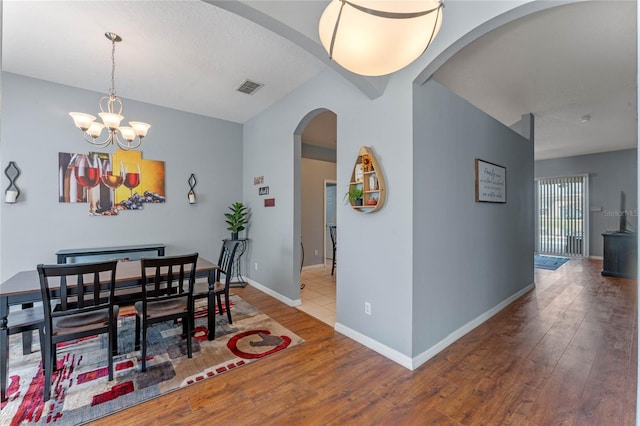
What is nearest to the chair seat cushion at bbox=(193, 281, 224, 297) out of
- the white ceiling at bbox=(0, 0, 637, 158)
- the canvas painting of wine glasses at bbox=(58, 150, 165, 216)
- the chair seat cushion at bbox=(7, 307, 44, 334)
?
the chair seat cushion at bbox=(7, 307, 44, 334)

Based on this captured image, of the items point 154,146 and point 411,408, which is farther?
point 154,146

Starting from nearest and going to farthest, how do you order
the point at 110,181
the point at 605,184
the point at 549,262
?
the point at 110,181 < the point at 549,262 < the point at 605,184

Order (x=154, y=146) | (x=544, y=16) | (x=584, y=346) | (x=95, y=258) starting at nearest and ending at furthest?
(x=544, y=16) < (x=584, y=346) < (x=95, y=258) < (x=154, y=146)

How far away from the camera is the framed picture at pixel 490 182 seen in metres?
3.13

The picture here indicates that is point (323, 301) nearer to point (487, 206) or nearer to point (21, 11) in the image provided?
point (487, 206)

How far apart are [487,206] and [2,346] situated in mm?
4388

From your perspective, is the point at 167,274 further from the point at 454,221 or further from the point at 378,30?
the point at 454,221

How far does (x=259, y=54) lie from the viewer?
302 centimetres

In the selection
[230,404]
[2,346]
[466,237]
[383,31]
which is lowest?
[230,404]

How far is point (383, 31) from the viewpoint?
4.03 ft

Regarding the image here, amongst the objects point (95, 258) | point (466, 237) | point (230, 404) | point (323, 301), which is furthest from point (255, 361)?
point (95, 258)

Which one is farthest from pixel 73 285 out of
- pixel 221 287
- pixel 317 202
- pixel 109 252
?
pixel 317 202

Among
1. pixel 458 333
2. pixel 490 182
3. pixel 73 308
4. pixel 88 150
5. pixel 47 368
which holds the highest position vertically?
pixel 88 150

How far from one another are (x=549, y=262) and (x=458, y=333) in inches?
219
